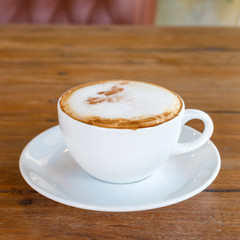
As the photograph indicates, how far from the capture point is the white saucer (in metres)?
0.37

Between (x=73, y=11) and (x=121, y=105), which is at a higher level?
(x=121, y=105)

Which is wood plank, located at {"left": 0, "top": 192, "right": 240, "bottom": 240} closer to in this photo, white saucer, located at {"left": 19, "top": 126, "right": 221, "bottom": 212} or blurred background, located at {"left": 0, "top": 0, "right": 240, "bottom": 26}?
white saucer, located at {"left": 19, "top": 126, "right": 221, "bottom": 212}

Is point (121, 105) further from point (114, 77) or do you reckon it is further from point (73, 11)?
point (73, 11)

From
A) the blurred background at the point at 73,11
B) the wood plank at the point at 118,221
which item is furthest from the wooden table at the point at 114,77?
the blurred background at the point at 73,11

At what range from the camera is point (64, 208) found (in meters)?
0.39

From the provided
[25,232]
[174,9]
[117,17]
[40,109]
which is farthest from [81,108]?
[174,9]

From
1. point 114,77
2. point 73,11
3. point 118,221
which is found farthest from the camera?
point 73,11

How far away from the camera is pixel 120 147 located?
39 centimetres

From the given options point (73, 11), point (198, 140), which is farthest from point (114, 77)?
point (73, 11)

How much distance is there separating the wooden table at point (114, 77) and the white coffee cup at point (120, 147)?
1.9 inches

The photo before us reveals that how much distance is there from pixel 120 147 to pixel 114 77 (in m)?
0.41

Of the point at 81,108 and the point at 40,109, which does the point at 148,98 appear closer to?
the point at 81,108

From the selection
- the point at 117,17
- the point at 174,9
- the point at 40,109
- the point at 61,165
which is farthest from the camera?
the point at 174,9

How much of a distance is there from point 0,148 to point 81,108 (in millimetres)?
168
